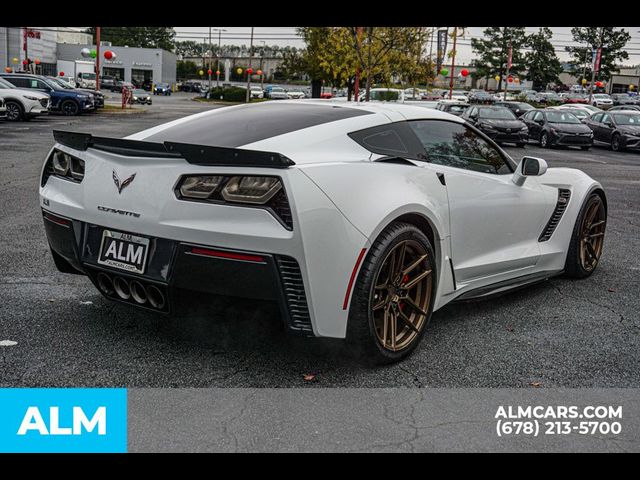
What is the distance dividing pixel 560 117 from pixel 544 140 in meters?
0.99

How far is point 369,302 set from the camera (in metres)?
3.62

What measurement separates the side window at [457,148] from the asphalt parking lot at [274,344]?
95 centimetres

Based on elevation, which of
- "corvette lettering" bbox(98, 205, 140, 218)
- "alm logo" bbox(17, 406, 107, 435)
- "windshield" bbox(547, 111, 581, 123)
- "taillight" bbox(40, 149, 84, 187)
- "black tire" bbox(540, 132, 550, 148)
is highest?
"windshield" bbox(547, 111, 581, 123)

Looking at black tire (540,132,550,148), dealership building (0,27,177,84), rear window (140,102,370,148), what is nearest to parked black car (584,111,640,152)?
black tire (540,132,550,148)

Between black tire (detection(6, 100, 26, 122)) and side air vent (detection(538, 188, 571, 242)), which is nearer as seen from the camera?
side air vent (detection(538, 188, 571, 242))

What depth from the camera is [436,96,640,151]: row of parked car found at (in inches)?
990

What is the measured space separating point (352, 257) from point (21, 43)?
85517mm

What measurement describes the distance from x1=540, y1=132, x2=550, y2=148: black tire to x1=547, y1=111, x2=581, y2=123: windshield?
50 centimetres

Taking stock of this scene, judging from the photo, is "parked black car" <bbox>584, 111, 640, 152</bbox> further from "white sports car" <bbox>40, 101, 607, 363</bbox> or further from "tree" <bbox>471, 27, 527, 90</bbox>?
"tree" <bbox>471, 27, 527, 90</bbox>

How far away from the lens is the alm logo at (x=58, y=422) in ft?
9.89

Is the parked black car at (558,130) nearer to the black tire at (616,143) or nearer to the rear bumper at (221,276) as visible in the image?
the black tire at (616,143)

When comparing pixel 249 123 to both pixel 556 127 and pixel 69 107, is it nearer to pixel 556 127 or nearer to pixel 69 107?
pixel 556 127

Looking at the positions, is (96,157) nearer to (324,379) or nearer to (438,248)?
(324,379)
